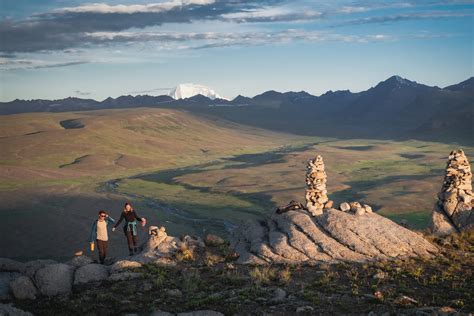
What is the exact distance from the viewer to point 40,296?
20453 millimetres

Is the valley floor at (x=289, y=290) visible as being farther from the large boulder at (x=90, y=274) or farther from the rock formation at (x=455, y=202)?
the rock formation at (x=455, y=202)

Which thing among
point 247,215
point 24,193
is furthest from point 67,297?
point 24,193

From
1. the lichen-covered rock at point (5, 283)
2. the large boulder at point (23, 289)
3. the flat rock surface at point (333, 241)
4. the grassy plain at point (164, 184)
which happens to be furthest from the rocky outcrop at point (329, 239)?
the lichen-covered rock at point (5, 283)

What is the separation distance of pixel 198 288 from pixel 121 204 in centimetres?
6767

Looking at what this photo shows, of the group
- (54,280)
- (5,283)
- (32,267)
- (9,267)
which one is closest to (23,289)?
(54,280)

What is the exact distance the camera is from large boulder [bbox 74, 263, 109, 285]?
2150cm

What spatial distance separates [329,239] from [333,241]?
0.22 metres

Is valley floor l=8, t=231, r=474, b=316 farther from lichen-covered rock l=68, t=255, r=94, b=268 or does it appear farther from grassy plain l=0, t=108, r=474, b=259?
grassy plain l=0, t=108, r=474, b=259

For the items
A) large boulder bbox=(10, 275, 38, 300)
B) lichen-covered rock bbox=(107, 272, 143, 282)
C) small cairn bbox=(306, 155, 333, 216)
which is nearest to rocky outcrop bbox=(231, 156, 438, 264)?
small cairn bbox=(306, 155, 333, 216)

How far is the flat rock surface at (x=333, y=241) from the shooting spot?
22.6m

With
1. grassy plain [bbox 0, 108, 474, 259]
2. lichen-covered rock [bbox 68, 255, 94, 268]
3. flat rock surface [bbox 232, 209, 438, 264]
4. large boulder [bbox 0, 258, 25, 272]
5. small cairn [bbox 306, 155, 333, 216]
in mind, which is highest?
small cairn [bbox 306, 155, 333, 216]

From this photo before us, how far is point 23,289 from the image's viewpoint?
2027 cm

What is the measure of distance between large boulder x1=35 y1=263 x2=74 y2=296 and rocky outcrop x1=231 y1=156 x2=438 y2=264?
790 cm

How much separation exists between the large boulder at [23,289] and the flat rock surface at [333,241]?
9213 millimetres
